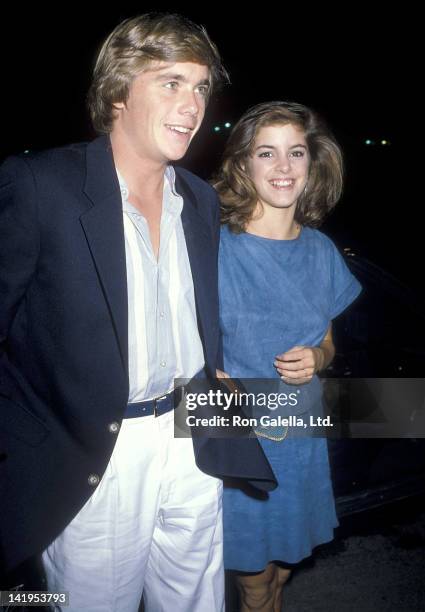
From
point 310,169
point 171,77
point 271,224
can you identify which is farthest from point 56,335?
point 310,169

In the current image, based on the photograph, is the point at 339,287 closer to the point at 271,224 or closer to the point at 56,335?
the point at 271,224

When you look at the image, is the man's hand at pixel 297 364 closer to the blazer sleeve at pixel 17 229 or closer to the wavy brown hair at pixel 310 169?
the wavy brown hair at pixel 310 169

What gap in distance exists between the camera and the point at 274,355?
196 centimetres

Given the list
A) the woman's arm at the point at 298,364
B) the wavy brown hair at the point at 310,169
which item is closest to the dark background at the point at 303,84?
the wavy brown hair at the point at 310,169

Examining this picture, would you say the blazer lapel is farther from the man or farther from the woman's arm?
the woman's arm

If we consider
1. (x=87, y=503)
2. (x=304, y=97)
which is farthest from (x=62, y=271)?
(x=304, y=97)

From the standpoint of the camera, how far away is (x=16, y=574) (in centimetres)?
156

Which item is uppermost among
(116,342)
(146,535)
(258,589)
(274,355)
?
(116,342)

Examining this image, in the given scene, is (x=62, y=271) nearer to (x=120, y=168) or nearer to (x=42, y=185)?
(x=42, y=185)

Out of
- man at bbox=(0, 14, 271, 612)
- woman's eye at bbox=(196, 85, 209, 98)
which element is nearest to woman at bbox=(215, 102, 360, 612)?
man at bbox=(0, 14, 271, 612)

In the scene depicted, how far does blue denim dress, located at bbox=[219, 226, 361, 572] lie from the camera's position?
1.95 m

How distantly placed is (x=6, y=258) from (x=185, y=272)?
0.55 metres

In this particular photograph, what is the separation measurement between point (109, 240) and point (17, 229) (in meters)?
0.23

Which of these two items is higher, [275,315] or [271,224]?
[271,224]
